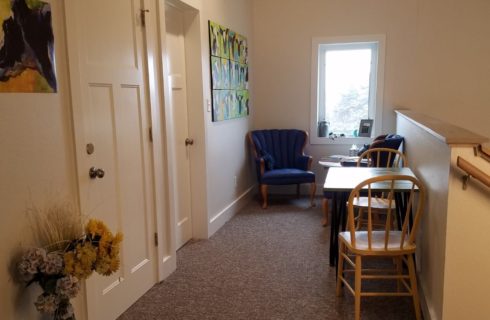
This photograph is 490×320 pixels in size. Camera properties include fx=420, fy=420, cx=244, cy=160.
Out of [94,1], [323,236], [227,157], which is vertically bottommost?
[323,236]

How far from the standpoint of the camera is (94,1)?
229cm

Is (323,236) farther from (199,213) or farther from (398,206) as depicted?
(199,213)

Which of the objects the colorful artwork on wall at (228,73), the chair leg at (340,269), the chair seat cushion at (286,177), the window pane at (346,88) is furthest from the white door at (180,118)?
the window pane at (346,88)

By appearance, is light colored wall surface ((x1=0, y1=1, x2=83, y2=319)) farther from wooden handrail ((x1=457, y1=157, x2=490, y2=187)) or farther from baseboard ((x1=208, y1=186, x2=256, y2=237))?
baseboard ((x1=208, y1=186, x2=256, y2=237))

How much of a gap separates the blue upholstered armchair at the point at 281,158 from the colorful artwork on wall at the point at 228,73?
0.46 m

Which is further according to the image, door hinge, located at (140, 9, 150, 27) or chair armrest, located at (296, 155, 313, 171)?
chair armrest, located at (296, 155, 313, 171)

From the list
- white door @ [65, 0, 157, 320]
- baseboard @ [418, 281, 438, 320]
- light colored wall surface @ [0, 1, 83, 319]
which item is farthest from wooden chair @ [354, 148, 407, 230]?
light colored wall surface @ [0, 1, 83, 319]

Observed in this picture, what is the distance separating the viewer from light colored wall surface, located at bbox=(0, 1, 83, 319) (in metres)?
1.70

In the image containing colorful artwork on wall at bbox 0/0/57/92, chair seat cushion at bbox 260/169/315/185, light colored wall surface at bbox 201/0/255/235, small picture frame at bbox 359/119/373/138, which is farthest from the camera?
small picture frame at bbox 359/119/373/138

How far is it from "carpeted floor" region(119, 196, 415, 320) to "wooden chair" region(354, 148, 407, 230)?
1.56 feet

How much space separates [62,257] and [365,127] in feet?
14.2

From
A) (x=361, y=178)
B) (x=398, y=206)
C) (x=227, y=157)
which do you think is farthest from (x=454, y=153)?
(x=227, y=157)

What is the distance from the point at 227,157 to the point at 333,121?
183cm

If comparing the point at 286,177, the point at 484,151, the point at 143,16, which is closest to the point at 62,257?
the point at 143,16
